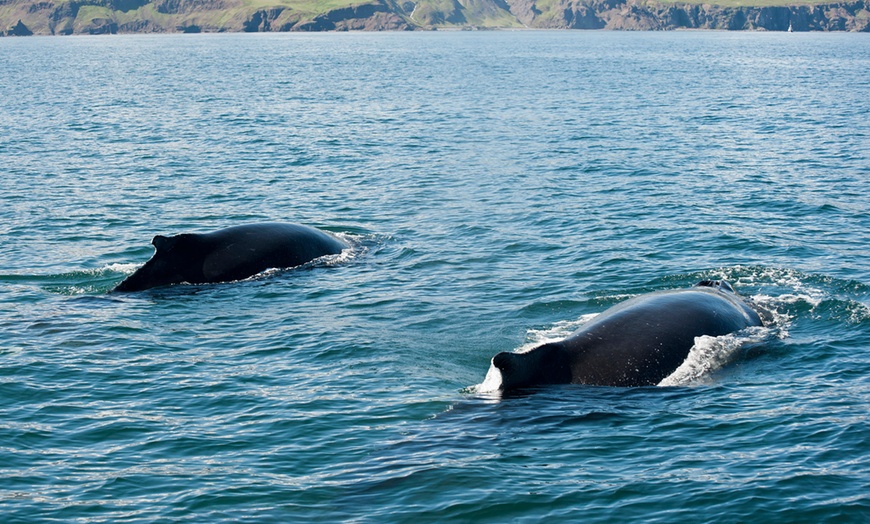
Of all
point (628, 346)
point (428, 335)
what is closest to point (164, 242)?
point (428, 335)

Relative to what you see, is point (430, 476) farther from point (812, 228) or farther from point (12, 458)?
point (812, 228)

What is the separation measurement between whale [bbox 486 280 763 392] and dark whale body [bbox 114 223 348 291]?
33.2ft

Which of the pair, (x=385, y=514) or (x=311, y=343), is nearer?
(x=385, y=514)

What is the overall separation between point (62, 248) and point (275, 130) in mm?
34314

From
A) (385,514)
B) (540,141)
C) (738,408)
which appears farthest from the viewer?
(540,141)

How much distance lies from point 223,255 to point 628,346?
11815 millimetres

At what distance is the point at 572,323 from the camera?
855 inches

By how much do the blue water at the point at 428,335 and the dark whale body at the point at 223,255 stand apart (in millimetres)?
593

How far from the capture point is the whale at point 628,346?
1628cm

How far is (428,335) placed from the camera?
21234mm

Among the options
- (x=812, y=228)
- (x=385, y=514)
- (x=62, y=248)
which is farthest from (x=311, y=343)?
(x=812, y=228)

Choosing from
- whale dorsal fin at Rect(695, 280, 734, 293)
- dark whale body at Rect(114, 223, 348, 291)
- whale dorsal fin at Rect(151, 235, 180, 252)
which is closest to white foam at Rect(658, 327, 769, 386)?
whale dorsal fin at Rect(695, 280, 734, 293)

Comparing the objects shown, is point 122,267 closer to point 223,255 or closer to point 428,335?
point 223,255

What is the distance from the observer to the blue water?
13875mm
